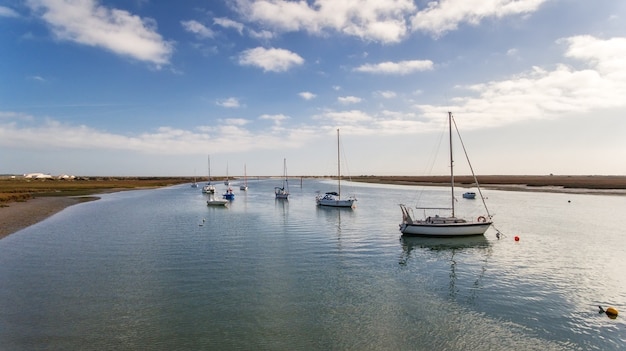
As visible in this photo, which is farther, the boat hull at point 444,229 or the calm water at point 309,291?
the boat hull at point 444,229

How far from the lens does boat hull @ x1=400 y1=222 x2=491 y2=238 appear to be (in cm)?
3709

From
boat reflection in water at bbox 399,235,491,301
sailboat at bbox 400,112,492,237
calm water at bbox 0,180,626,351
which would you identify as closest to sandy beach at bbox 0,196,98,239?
calm water at bbox 0,180,626,351

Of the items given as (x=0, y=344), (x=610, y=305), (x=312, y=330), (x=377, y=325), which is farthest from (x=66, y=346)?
(x=610, y=305)

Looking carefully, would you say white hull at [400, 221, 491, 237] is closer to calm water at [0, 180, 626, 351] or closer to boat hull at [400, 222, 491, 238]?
boat hull at [400, 222, 491, 238]

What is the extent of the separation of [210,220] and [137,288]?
30.9 metres

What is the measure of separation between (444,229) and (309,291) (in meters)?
21.2

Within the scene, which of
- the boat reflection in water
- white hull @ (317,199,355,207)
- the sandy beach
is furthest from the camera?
white hull @ (317,199,355,207)

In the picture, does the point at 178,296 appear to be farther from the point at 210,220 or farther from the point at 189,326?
the point at 210,220

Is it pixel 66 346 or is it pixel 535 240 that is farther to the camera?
pixel 535 240

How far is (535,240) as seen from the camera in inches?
1389

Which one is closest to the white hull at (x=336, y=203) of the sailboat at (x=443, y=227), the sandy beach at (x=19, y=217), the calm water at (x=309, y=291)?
the calm water at (x=309, y=291)

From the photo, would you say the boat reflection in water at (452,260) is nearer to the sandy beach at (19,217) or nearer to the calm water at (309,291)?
the calm water at (309,291)

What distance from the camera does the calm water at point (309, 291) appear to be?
1496cm

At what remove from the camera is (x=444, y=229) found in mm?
37062
